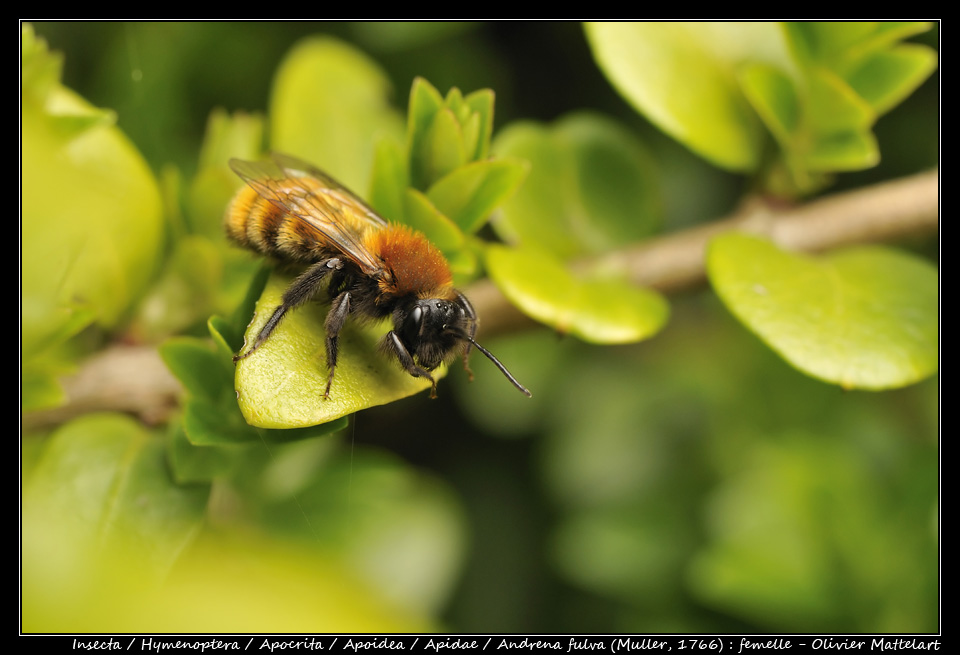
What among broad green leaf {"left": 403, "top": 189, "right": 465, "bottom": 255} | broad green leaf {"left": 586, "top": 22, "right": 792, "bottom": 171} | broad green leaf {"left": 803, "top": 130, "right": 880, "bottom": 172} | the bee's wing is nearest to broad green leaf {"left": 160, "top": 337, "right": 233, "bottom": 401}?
the bee's wing

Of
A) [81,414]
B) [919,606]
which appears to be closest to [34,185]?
[81,414]

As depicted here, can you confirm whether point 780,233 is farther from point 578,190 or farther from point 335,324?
point 335,324

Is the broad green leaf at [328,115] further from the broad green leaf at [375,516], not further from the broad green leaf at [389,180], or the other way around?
the broad green leaf at [375,516]

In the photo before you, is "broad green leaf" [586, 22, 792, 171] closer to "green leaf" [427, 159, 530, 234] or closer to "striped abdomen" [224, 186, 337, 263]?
"green leaf" [427, 159, 530, 234]

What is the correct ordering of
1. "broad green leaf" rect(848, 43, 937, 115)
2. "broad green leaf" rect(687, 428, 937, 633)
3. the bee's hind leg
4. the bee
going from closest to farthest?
the bee's hind leg → the bee → "broad green leaf" rect(848, 43, 937, 115) → "broad green leaf" rect(687, 428, 937, 633)

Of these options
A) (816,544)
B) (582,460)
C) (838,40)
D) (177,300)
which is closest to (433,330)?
(177,300)
